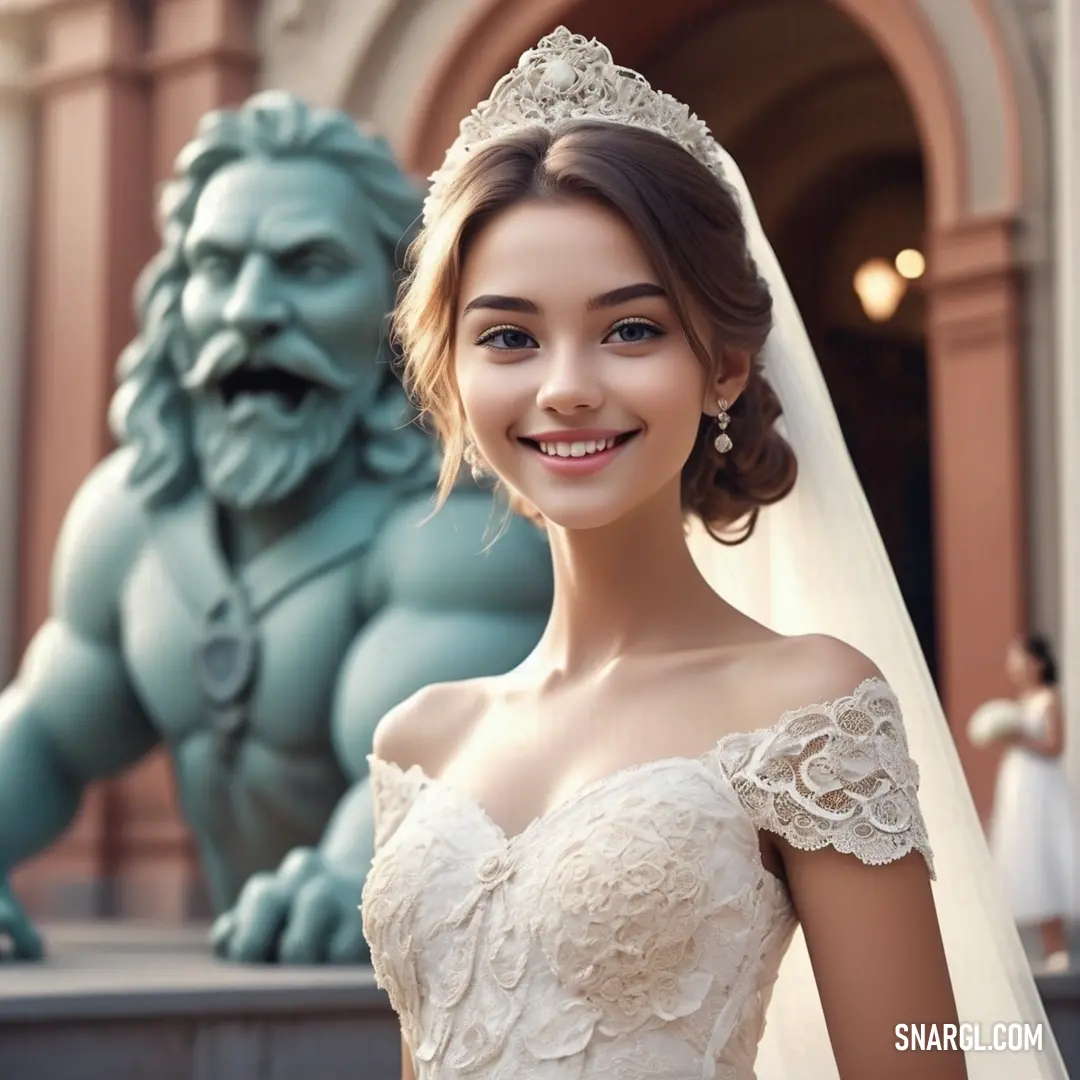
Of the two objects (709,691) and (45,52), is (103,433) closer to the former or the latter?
(45,52)

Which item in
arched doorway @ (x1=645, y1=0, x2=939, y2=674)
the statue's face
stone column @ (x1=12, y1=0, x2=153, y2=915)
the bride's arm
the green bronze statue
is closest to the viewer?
the bride's arm

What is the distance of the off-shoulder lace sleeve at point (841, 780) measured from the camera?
5.32ft

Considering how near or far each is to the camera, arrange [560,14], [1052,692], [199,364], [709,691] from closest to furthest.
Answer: [709,691]
[199,364]
[1052,692]
[560,14]

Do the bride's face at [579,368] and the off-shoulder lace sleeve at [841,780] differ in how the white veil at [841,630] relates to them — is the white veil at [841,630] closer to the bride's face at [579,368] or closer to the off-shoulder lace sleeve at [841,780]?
the bride's face at [579,368]

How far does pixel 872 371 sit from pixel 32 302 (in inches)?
179

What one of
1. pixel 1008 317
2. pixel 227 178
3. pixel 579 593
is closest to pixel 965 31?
pixel 1008 317

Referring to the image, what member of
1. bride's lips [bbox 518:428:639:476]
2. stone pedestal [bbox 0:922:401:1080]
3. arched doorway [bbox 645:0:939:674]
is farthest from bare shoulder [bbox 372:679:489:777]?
arched doorway [bbox 645:0:939:674]

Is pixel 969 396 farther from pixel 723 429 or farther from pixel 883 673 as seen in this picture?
pixel 723 429

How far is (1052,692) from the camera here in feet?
18.3

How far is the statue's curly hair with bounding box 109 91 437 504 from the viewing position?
4.07m

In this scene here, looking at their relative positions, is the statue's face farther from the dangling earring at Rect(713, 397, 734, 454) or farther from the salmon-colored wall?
the salmon-colored wall

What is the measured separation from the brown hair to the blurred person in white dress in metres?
3.50

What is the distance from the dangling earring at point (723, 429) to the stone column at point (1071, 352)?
3746 millimetres

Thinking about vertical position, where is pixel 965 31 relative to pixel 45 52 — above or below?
below
